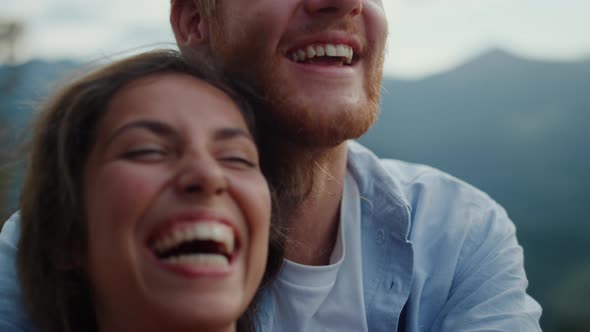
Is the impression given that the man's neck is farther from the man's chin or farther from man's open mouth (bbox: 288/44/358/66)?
man's open mouth (bbox: 288/44/358/66)

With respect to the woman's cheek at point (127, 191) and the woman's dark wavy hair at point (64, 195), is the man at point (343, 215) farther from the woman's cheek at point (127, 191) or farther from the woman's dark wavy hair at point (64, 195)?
the woman's cheek at point (127, 191)

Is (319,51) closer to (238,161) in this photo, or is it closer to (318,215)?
(318,215)

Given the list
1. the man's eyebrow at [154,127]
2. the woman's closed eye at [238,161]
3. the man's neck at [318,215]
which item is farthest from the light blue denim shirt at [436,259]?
the man's eyebrow at [154,127]

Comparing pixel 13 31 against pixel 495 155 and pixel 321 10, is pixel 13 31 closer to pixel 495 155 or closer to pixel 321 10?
pixel 321 10

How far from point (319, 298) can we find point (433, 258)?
1.82 ft

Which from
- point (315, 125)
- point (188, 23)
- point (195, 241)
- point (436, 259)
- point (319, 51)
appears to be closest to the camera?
point (195, 241)

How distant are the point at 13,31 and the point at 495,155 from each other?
1681 centimetres

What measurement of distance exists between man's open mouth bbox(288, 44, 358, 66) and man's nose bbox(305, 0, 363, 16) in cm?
13

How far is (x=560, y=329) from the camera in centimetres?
1700

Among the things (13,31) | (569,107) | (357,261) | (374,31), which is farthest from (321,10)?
(569,107)

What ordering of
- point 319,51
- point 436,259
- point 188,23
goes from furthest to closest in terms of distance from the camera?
point 188,23, point 436,259, point 319,51

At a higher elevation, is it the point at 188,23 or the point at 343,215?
the point at 188,23

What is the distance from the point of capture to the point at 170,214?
1.62m

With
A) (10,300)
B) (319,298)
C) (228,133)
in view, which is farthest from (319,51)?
(10,300)
